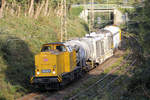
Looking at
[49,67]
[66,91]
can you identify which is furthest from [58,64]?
[66,91]

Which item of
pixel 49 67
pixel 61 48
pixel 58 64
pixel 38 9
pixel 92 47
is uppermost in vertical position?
pixel 38 9

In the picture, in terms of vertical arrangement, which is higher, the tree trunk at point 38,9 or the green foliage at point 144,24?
the tree trunk at point 38,9

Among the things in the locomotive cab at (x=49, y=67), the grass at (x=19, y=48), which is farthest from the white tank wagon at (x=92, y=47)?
the grass at (x=19, y=48)

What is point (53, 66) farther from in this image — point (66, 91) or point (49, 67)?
point (66, 91)

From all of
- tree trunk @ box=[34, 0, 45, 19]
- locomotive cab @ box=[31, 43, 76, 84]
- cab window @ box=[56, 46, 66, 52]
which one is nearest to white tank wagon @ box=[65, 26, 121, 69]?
cab window @ box=[56, 46, 66, 52]

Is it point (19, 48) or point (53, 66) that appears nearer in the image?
point (53, 66)

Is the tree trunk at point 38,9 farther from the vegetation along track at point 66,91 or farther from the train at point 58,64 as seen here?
the train at point 58,64

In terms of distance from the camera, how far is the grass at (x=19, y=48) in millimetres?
16438

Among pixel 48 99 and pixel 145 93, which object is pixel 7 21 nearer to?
pixel 48 99

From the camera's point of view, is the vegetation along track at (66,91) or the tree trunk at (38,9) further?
the tree trunk at (38,9)

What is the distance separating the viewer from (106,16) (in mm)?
84812

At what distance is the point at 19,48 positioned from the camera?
22203 mm

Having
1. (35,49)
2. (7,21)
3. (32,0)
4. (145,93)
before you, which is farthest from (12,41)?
(145,93)

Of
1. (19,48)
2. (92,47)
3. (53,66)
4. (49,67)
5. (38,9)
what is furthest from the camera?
(38,9)
